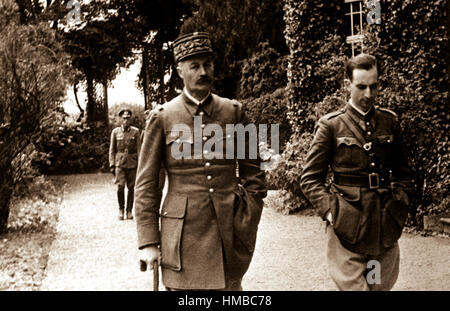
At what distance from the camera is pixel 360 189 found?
170 inches

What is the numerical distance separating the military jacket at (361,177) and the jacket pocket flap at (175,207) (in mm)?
936

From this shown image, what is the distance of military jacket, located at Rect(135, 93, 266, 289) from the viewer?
3.93 m

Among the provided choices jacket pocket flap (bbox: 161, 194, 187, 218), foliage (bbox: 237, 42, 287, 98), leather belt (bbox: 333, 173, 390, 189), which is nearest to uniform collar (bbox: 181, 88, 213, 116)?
jacket pocket flap (bbox: 161, 194, 187, 218)

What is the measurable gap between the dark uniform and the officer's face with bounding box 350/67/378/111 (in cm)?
10

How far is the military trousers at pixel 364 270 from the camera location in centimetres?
422

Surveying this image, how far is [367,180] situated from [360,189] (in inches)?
3.1

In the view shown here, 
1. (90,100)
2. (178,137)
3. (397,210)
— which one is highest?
(90,100)

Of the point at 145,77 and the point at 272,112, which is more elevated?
the point at 145,77

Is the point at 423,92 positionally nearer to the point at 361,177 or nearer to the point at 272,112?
the point at 361,177

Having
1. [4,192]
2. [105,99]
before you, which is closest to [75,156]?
[105,99]

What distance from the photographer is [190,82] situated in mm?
3986

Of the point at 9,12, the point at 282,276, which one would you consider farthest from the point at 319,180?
the point at 9,12

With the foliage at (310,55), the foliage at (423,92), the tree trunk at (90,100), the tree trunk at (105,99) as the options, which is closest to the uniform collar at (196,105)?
the foliage at (423,92)

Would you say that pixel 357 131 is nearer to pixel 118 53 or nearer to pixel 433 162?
pixel 433 162
